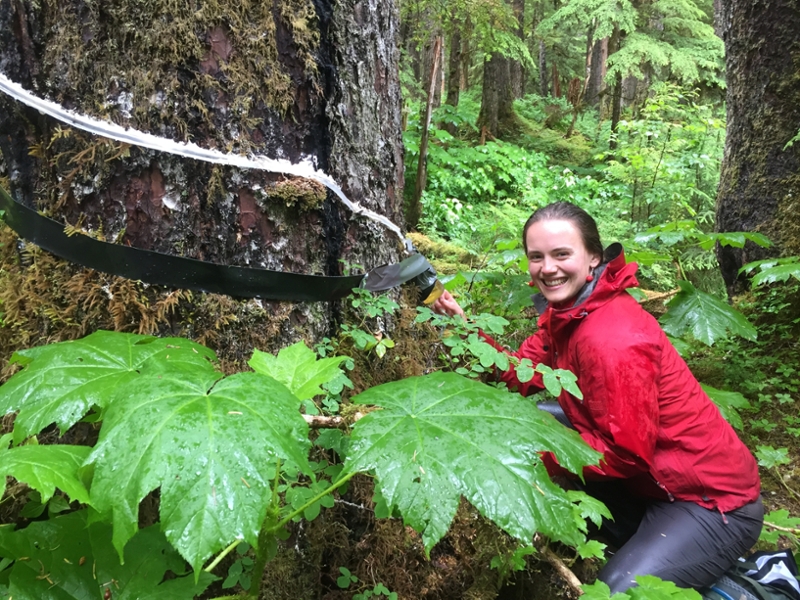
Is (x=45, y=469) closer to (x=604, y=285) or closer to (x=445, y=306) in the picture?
(x=445, y=306)

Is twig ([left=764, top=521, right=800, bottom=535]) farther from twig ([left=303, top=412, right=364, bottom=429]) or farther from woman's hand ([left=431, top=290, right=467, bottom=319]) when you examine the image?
twig ([left=303, top=412, right=364, bottom=429])

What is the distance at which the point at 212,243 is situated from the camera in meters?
1.52

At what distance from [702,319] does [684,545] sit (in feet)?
4.47

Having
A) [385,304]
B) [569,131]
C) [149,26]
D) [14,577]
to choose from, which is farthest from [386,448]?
[569,131]

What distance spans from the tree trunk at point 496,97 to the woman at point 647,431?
11263mm

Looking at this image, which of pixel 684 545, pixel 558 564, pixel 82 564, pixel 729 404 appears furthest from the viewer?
pixel 729 404

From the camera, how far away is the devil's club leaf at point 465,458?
3.12 ft

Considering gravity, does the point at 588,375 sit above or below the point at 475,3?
below

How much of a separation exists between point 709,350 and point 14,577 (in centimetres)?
517

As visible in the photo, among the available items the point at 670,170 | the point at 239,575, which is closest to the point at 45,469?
the point at 239,575

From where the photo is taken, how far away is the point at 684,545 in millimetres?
2125

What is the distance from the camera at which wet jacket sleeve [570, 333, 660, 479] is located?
2.02 meters

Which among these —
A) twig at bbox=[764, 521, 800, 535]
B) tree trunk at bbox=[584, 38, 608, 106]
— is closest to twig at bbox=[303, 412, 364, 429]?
twig at bbox=[764, 521, 800, 535]

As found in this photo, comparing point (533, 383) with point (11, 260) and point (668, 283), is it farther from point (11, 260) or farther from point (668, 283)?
point (668, 283)
